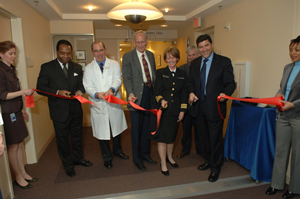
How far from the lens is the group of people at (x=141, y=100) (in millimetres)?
2301

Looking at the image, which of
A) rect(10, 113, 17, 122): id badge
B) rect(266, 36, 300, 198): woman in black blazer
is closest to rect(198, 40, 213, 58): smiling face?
rect(266, 36, 300, 198): woman in black blazer

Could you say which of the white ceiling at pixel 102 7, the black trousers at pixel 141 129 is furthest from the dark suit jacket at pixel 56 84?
the white ceiling at pixel 102 7

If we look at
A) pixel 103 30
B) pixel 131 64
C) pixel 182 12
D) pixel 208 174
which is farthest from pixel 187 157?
pixel 103 30

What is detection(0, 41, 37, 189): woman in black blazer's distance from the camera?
2262 mm

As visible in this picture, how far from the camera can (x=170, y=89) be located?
2.62 metres

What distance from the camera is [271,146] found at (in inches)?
99.4

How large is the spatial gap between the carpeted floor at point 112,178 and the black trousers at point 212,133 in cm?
25

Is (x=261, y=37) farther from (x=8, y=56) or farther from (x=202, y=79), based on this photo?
(x=8, y=56)

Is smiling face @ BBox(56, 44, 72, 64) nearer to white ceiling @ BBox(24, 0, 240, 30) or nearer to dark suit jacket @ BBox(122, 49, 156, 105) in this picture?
dark suit jacket @ BBox(122, 49, 156, 105)

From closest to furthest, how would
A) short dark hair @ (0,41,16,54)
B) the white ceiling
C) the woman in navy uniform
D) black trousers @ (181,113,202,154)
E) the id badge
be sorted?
short dark hair @ (0,41,16,54) → the id badge → the woman in navy uniform → black trousers @ (181,113,202,154) → the white ceiling

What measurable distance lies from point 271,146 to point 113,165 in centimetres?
220

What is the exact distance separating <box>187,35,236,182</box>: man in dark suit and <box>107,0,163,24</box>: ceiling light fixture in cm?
111

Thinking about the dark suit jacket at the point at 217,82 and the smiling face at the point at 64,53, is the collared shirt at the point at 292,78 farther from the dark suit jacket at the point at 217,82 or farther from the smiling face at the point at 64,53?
the smiling face at the point at 64,53

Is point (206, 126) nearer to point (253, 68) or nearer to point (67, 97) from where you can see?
point (253, 68)
